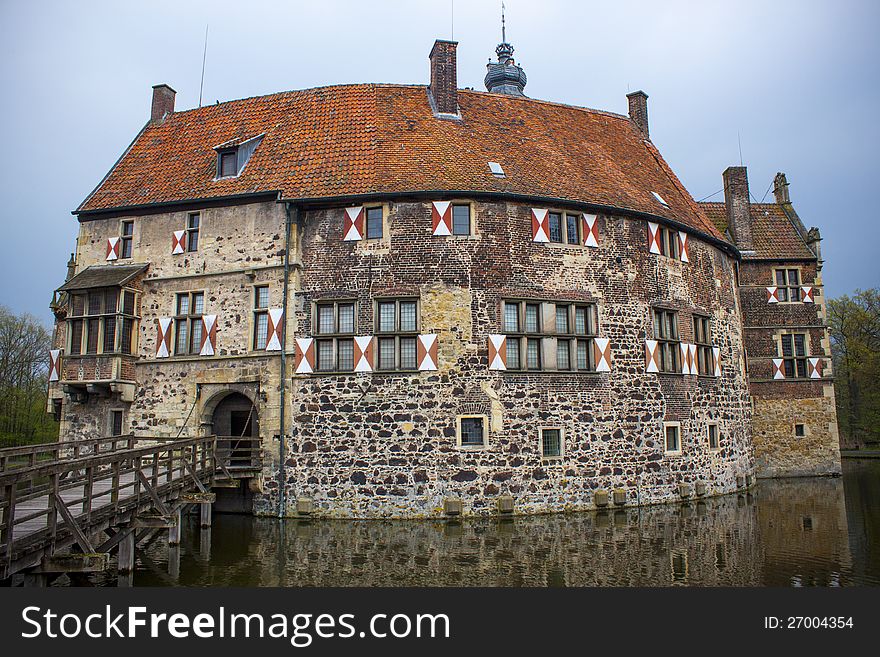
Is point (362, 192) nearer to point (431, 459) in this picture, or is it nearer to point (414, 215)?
point (414, 215)

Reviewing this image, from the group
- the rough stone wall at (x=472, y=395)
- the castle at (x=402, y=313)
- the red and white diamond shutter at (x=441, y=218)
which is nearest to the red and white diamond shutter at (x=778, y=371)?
the castle at (x=402, y=313)

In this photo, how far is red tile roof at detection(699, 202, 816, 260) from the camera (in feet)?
86.6

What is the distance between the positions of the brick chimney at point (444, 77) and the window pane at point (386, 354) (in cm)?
776

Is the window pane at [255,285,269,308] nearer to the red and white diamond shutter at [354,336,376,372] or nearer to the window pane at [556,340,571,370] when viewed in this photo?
the red and white diamond shutter at [354,336,376,372]

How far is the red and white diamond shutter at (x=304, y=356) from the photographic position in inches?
672

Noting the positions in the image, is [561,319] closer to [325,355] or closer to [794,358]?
[325,355]

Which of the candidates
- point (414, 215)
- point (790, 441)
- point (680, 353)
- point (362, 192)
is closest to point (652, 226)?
point (680, 353)

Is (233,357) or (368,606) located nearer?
(368,606)

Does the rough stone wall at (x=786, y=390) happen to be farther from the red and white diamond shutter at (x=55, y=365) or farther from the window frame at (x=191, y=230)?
the red and white diamond shutter at (x=55, y=365)

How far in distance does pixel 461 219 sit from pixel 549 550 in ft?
28.3

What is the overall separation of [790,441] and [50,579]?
24.6 metres

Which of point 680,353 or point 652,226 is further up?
point 652,226

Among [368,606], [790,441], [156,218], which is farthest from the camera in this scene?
[790,441]

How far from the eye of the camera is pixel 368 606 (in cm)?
782
